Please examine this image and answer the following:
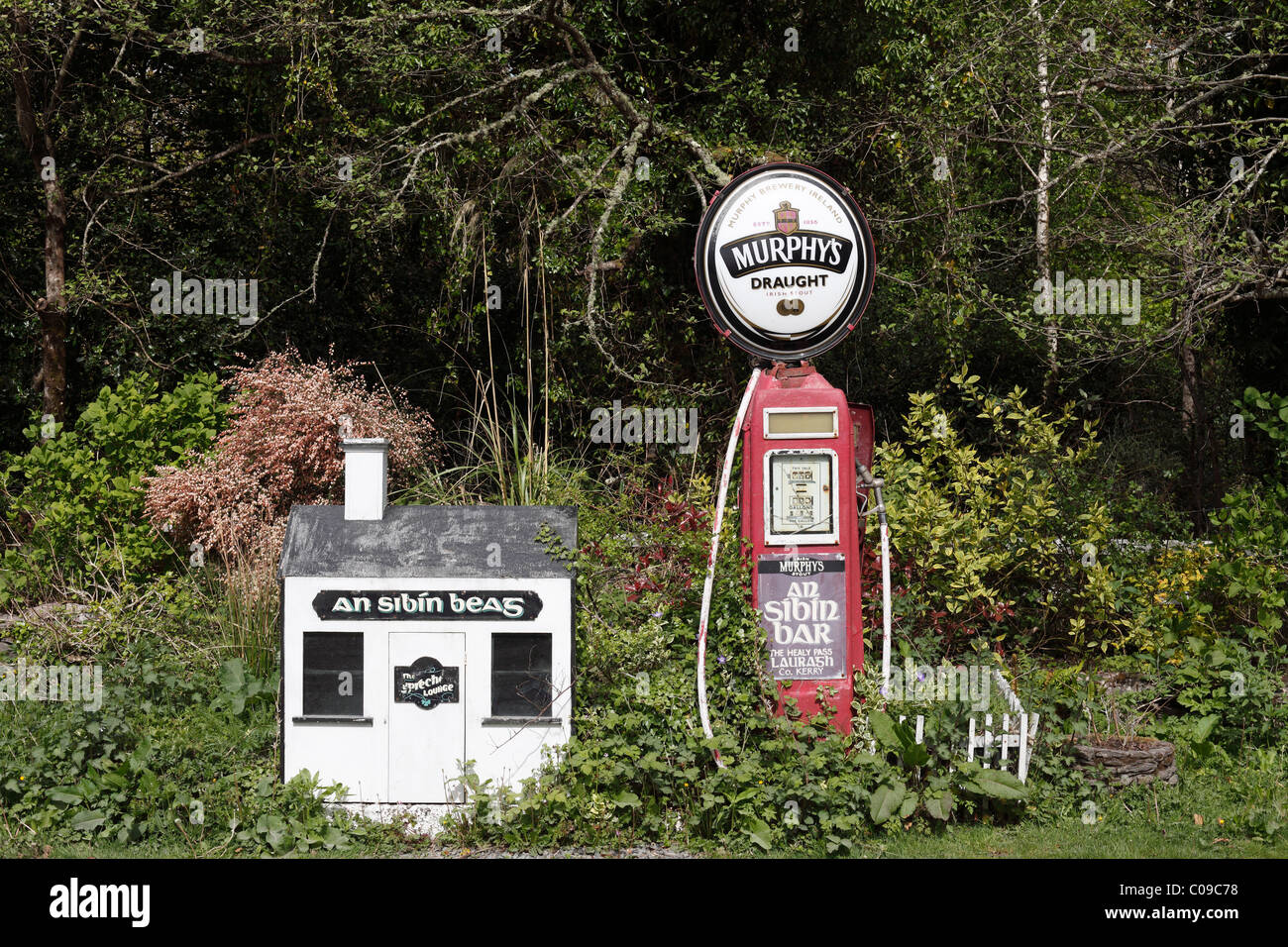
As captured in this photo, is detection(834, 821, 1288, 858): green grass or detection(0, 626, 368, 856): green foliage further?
detection(0, 626, 368, 856): green foliage

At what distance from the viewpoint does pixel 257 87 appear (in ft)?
38.6

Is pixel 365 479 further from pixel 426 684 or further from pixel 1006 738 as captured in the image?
pixel 1006 738

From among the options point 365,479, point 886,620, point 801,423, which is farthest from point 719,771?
point 365,479

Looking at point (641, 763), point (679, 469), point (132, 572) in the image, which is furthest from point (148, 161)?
point (641, 763)

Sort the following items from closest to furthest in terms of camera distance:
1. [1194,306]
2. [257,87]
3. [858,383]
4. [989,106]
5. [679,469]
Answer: [1194,306] < [989,106] < [679,469] < [257,87] < [858,383]

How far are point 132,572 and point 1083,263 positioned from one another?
13146mm

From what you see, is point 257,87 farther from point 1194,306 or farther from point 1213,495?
point 1213,495

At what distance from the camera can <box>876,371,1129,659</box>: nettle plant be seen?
7199 millimetres

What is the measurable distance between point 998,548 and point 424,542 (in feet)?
12.8

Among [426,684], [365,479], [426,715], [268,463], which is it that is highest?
[268,463]

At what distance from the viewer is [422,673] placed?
5.67 metres

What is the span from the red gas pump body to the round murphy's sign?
36cm

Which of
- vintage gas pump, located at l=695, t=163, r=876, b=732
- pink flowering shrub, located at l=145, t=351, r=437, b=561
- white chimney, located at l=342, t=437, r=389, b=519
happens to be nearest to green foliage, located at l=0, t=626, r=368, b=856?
white chimney, located at l=342, t=437, r=389, b=519

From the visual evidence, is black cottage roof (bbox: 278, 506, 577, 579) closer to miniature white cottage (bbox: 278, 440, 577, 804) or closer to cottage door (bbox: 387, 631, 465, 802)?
miniature white cottage (bbox: 278, 440, 577, 804)
